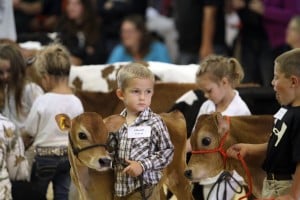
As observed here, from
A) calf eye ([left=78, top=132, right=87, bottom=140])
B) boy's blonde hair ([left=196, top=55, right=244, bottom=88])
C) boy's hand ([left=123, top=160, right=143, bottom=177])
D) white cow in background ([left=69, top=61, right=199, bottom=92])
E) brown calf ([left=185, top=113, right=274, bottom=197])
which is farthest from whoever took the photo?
white cow in background ([left=69, top=61, right=199, bottom=92])

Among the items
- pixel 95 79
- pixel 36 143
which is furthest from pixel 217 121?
pixel 95 79

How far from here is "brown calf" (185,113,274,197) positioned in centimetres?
498

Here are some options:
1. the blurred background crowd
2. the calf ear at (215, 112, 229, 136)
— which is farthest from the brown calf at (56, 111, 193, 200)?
the blurred background crowd

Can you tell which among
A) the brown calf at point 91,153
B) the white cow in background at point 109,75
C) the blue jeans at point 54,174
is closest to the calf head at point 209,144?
the brown calf at point 91,153

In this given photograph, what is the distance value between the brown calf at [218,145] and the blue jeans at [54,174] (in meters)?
0.91

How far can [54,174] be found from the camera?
5.67 m

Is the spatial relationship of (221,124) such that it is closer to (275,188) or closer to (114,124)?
(275,188)

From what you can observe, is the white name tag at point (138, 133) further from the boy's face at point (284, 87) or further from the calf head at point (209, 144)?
the boy's face at point (284, 87)

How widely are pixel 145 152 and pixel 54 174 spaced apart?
41.7 inches

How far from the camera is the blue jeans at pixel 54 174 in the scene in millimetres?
5645

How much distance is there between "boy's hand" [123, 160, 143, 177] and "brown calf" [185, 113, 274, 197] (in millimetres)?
322

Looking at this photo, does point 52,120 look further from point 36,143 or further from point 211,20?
point 211,20

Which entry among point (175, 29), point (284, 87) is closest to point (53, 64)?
point (284, 87)

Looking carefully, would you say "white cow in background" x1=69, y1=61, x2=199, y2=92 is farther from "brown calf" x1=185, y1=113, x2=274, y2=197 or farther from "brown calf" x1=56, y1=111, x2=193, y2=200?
"brown calf" x1=56, y1=111, x2=193, y2=200
